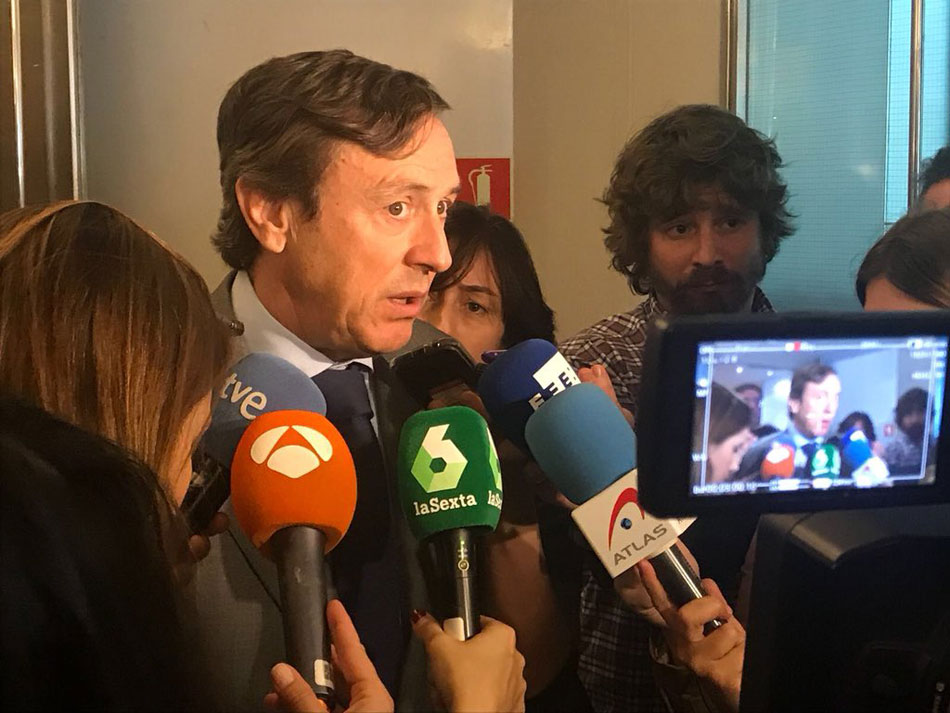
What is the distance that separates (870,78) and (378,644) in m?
1.14

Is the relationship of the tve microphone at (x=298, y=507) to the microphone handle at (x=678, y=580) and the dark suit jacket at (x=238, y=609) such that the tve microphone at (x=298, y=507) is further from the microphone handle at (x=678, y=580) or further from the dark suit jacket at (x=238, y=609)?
the microphone handle at (x=678, y=580)

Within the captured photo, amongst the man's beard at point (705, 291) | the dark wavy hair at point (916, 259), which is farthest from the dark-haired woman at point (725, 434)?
the dark wavy hair at point (916, 259)

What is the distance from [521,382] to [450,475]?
148mm

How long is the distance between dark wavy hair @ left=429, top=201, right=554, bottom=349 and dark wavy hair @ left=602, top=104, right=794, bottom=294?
0.13 meters

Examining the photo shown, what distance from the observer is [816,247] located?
61.7 inches

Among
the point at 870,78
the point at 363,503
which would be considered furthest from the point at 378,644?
the point at 870,78

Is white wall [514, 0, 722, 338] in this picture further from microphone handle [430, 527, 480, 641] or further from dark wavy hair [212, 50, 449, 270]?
microphone handle [430, 527, 480, 641]

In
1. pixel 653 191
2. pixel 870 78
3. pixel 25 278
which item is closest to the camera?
pixel 25 278

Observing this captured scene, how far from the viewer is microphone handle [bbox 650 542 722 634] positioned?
1.14 metres

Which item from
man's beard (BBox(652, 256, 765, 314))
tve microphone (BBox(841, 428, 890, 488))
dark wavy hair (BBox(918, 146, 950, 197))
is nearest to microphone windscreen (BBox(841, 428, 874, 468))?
tve microphone (BBox(841, 428, 890, 488))

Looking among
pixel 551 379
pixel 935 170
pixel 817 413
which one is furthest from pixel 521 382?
pixel 935 170

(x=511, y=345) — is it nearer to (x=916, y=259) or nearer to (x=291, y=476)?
(x=291, y=476)

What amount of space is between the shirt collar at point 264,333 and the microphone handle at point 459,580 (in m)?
0.27

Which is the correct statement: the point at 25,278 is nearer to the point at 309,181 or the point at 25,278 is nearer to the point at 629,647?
the point at 309,181
